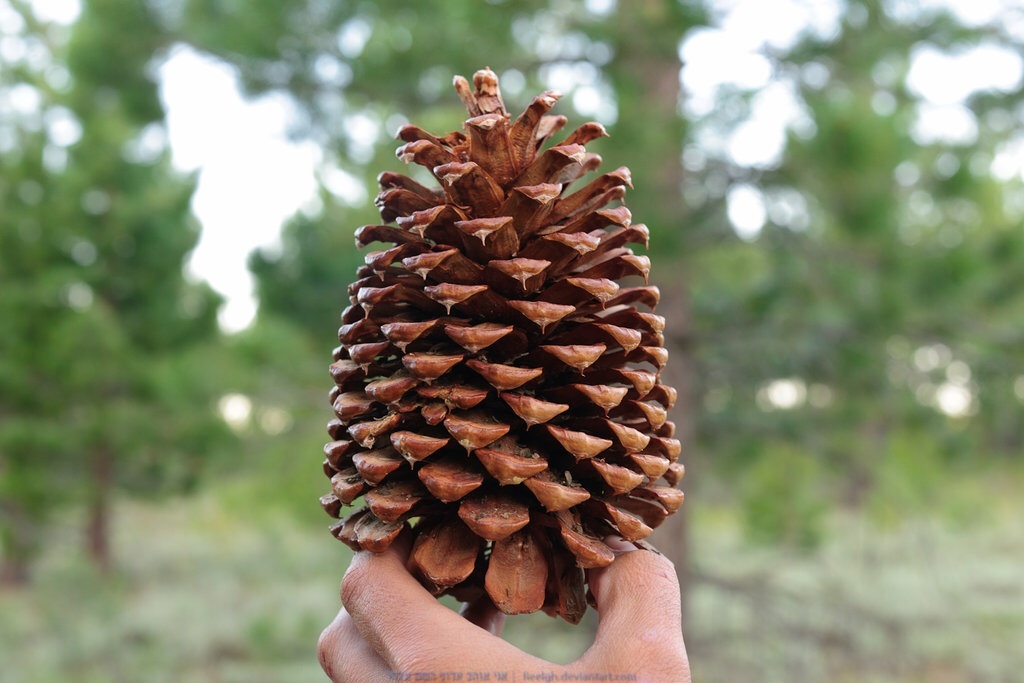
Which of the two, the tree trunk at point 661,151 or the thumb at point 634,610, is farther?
A: the tree trunk at point 661,151

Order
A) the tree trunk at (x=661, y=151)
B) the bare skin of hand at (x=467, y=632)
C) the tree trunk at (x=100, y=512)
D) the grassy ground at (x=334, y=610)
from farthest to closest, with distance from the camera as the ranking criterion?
the tree trunk at (x=100, y=512) → the grassy ground at (x=334, y=610) → the tree trunk at (x=661, y=151) → the bare skin of hand at (x=467, y=632)

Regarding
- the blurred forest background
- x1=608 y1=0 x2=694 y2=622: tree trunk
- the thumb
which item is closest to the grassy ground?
the blurred forest background

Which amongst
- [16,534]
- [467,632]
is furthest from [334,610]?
[467,632]

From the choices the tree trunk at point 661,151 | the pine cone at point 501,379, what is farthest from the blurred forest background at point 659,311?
the pine cone at point 501,379

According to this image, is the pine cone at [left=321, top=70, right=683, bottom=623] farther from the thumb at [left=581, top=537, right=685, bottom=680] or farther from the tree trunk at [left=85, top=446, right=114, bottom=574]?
the tree trunk at [left=85, top=446, right=114, bottom=574]

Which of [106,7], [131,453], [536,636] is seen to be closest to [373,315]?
[536,636]

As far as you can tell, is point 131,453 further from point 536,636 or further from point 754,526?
point 754,526

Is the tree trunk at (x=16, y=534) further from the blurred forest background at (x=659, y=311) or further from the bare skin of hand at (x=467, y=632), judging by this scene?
the bare skin of hand at (x=467, y=632)
